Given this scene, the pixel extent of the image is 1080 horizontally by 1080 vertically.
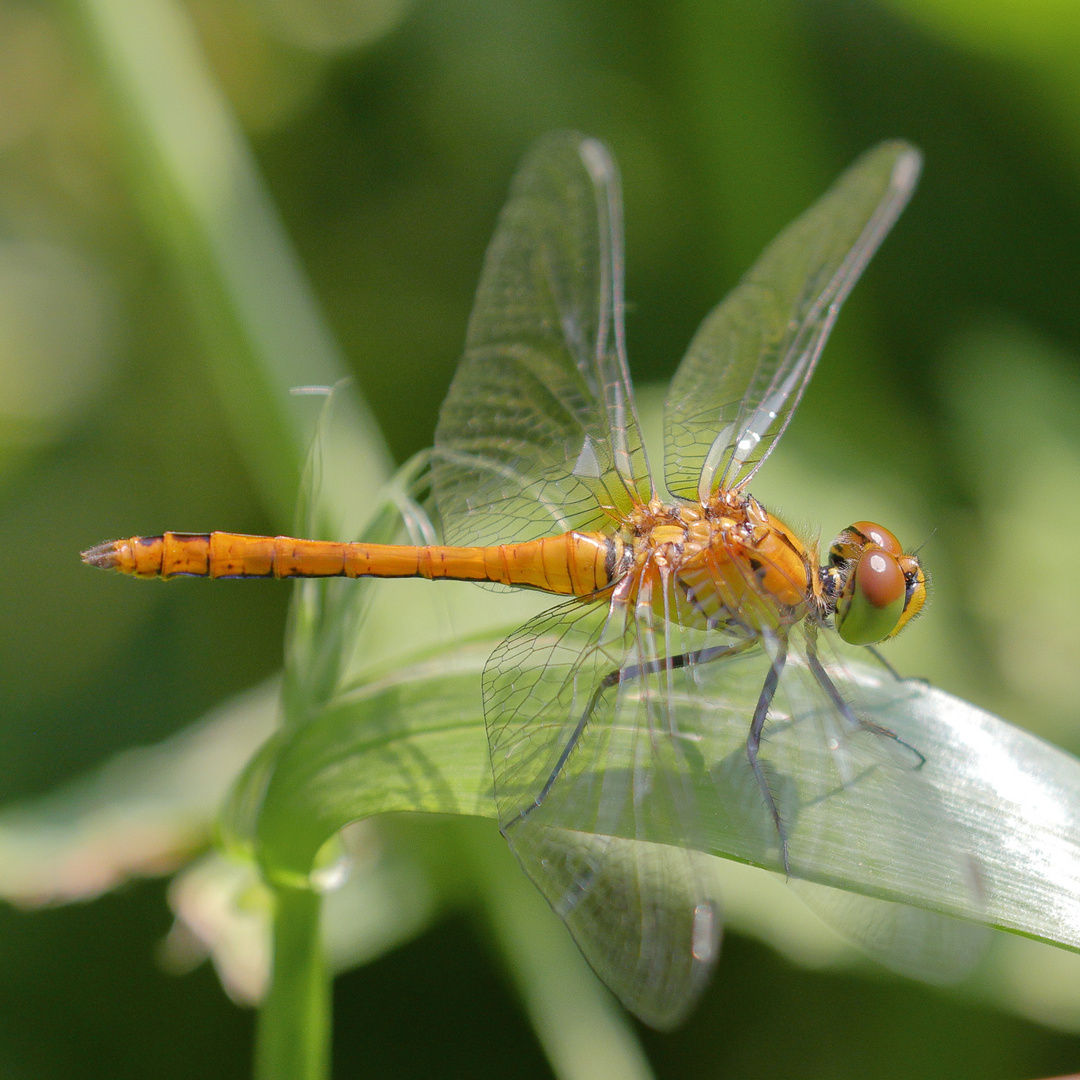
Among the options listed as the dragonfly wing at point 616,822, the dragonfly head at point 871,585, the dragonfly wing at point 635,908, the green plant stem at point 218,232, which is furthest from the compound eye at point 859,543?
the green plant stem at point 218,232

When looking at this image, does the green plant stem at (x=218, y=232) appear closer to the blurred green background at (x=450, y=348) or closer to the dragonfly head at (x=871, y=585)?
the blurred green background at (x=450, y=348)

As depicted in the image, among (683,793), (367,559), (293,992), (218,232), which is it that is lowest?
(293,992)

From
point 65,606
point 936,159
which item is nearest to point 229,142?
point 65,606

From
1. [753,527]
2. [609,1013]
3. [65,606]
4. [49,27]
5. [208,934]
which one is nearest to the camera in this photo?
[208,934]

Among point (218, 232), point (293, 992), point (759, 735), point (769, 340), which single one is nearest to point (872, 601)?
point (759, 735)

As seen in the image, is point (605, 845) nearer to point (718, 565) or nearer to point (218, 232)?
point (718, 565)

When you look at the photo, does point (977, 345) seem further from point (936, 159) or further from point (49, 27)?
point (49, 27)
